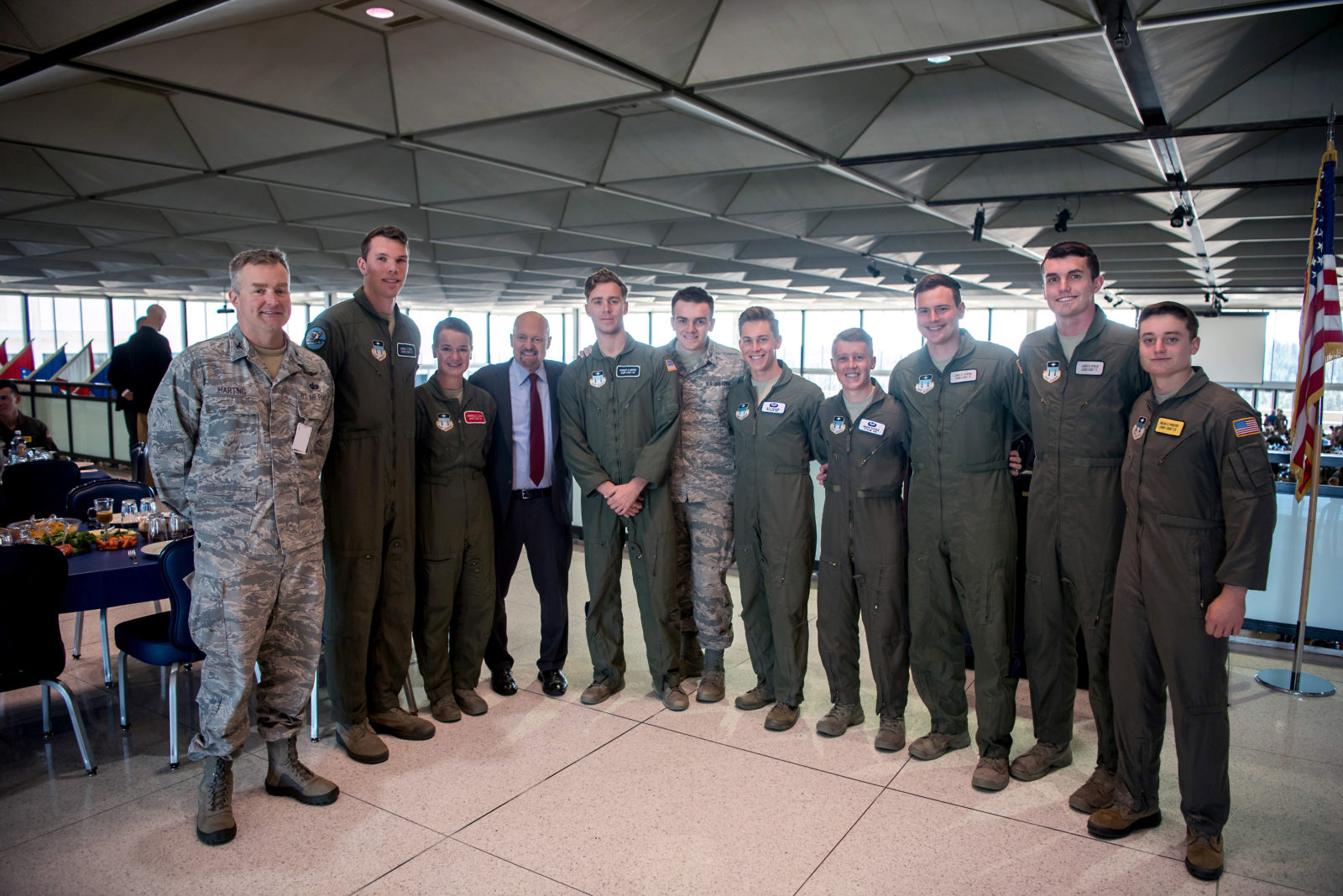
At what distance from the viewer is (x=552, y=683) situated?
12.9 feet

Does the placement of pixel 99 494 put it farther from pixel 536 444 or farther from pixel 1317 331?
pixel 1317 331

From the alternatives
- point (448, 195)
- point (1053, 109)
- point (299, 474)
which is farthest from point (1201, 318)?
point (299, 474)

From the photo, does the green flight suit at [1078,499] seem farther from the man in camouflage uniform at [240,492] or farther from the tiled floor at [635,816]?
the man in camouflage uniform at [240,492]

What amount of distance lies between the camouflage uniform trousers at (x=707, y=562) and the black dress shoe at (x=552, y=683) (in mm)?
741

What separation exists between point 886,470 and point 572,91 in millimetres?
2658

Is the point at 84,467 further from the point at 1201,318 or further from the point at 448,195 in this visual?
the point at 1201,318

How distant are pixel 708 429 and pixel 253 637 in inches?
81.8

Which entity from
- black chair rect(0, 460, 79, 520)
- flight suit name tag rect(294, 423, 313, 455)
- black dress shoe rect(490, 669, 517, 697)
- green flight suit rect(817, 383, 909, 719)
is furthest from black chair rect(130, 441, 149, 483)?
green flight suit rect(817, 383, 909, 719)

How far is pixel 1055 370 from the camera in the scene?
286 centimetres

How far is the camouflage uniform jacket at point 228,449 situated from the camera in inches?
104

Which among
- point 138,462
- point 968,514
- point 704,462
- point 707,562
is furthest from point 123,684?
point 138,462

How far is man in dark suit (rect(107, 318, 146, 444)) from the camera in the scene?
345 inches

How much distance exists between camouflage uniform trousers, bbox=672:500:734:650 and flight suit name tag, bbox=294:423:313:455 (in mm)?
1693

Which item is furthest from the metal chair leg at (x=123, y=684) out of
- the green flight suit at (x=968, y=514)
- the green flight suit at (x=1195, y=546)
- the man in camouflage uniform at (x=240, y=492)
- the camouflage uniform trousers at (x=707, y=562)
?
the green flight suit at (x=1195, y=546)
